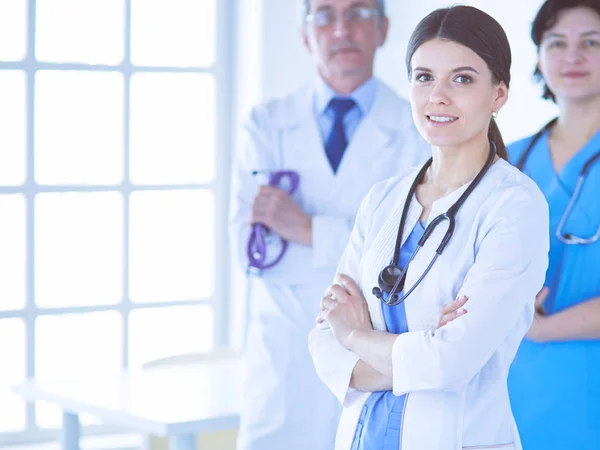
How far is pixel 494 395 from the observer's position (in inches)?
54.7

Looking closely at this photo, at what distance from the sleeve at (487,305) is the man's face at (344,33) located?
1123mm

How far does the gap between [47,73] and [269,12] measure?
904mm

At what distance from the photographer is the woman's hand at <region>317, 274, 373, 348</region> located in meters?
1.53

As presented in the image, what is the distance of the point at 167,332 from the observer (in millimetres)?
3908

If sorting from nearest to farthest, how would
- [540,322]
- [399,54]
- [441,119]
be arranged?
1. [441,119]
2. [540,322]
3. [399,54]

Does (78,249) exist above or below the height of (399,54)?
below

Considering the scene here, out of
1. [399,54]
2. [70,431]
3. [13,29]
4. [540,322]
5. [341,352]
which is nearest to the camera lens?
[341,352]

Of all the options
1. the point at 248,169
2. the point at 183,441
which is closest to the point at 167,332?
the point at 248,169

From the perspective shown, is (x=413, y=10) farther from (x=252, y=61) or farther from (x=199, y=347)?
(x=199, y=347)

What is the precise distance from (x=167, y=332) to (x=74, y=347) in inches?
15.8

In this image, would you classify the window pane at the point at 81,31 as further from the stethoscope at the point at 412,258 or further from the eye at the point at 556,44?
the stethoscope at the point at 412,258

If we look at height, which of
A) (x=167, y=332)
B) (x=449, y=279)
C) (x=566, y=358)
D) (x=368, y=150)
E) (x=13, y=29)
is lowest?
(x=167, y=332)

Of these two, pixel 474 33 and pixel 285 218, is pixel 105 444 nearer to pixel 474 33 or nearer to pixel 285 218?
pixel 285 218

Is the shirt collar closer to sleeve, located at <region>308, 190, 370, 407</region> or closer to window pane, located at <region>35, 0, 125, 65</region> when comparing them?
sleeve, located at <region>308, 190, 370, 407</region>
